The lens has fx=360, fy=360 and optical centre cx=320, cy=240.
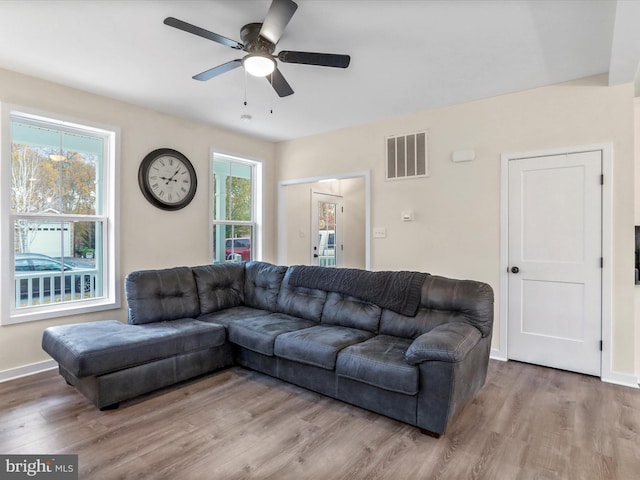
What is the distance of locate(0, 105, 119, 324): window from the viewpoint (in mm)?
3182

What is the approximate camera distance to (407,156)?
14.0 feet

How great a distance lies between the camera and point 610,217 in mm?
3119

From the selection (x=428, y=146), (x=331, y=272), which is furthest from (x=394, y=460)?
(x=428, y=146)

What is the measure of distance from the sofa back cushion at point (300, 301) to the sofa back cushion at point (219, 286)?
0.59 m

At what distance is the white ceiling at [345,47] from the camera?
226 cm

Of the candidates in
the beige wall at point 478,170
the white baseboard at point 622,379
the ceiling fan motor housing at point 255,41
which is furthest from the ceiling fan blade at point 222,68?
the white baseboard at point 622,379

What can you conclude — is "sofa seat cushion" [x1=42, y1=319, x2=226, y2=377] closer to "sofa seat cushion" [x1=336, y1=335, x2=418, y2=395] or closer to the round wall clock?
"sofa seat cushion" [x1=336, y1=335, x2=418, y2=395]

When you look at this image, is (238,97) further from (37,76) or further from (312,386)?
(312,386)

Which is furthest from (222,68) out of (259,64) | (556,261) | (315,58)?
(556,261)

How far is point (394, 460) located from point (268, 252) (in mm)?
3889

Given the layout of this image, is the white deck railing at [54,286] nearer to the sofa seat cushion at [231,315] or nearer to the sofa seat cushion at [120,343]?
the sofa seat cushion at [120,343]

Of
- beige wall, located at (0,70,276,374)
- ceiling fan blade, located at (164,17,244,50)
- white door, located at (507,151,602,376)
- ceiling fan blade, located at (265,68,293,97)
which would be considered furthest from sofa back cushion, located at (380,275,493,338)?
beige wall, located at (0,70,276,374)

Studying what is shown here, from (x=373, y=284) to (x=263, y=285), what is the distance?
137 cm

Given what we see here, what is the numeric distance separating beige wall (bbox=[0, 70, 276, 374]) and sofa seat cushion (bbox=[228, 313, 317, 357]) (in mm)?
1504
